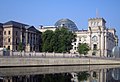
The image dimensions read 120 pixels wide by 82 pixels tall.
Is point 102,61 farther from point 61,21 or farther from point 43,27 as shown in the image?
point 61,21

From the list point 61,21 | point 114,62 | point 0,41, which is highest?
point 61,21

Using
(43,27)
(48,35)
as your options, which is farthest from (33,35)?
(43,27)

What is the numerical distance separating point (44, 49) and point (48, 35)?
6.80 metres

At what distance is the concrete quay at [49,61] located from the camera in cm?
4991

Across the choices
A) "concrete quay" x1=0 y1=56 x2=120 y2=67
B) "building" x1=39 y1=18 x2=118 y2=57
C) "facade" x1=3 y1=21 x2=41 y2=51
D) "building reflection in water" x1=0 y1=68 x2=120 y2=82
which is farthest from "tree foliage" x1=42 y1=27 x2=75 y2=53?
"building reflection in water" x1=0 y1=68 x2=120 y2=82

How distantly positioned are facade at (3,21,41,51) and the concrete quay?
32339 millimetres

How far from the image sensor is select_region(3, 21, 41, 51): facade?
10125 cm

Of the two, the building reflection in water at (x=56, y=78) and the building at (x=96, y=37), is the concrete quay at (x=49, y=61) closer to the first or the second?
the building reflection in water at (x=56, y=78)

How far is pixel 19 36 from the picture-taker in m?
107

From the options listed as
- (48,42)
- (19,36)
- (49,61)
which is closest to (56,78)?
(49,61)

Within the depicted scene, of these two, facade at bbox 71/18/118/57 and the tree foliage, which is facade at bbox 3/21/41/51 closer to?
the tree foliage

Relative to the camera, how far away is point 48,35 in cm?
10225

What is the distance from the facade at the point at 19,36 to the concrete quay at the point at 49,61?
3234cm

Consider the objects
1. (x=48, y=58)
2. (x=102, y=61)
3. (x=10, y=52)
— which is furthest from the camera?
(x=102, y=61)
